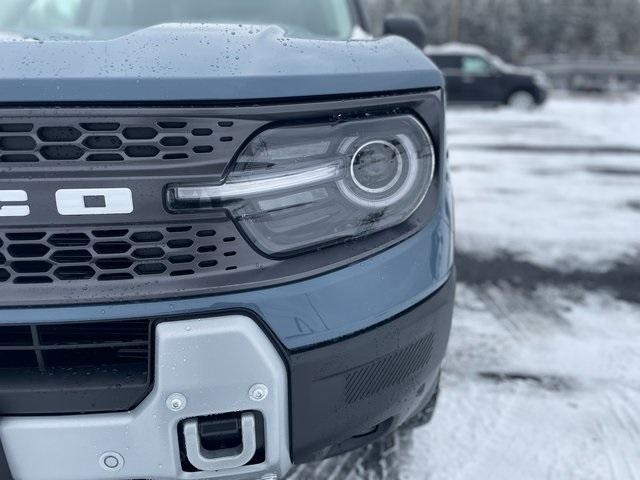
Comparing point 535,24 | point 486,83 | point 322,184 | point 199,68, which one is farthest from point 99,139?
point 535,24

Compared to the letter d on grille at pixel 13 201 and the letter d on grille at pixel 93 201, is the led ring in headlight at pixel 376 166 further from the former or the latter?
the letter d on grille at pixel 13 201

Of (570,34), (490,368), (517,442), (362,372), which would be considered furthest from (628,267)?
(570,34)

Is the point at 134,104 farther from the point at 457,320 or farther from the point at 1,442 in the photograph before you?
the point at 457,320

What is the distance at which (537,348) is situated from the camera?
8.11 feet

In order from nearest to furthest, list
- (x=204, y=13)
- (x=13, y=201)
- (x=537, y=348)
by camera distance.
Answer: (x=13, y=201), (x=537, y=348), (x=204, y=13)

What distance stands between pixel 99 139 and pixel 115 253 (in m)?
0.20

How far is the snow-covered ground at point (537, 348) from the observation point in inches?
69.9

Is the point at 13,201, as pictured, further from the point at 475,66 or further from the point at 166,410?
the point at 475,66

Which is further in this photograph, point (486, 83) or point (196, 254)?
point (486, 83)

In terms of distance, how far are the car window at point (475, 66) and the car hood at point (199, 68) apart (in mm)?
14617

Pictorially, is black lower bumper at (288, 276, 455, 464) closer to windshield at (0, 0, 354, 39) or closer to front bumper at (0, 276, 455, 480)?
front bumper at (0, 276, 455, 480)

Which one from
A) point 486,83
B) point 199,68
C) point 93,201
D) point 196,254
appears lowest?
point 486,83

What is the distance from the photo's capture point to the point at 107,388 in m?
1.05

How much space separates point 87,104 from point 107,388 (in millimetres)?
506
